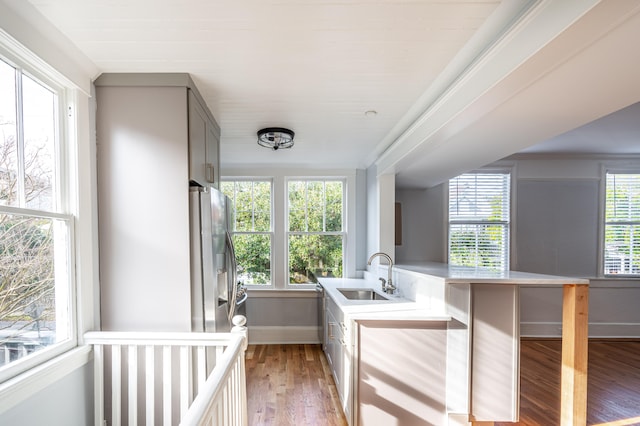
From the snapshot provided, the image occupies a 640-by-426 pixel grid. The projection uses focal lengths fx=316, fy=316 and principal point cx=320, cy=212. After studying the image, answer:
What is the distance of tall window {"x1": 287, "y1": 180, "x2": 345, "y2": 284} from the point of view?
4.22 meters

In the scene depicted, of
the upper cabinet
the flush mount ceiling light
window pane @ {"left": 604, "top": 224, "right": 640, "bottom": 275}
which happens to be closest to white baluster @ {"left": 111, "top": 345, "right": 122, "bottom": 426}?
the upper cabinet

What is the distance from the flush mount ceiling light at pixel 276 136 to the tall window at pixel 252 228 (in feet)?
4.70

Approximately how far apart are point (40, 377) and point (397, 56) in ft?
6.99

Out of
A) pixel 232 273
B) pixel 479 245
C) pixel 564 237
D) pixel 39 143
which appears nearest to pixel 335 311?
pixel 232 273

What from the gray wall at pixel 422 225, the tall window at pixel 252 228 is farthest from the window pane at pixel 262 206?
the gray wall at pixel 422 225

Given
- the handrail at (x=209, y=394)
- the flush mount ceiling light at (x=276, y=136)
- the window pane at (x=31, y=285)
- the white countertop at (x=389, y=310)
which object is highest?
the flush mount ceiling light at (x=276, y=136)

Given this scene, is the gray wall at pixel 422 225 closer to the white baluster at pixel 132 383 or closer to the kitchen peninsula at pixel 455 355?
the kitchen peninsula at pixel 455 355

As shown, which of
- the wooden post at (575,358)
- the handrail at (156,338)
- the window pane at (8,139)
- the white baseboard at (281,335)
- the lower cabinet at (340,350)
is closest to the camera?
the window pane at (8,139)

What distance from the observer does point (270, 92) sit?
1.98 m

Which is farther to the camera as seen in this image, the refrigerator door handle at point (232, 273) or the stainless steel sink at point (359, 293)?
the stainless steel sink at point (359, 293)

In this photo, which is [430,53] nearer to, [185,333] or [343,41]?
[343,41]

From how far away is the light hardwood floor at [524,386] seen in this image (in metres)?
2.44

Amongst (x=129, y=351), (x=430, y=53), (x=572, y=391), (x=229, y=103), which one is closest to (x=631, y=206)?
(x=572, y=391)

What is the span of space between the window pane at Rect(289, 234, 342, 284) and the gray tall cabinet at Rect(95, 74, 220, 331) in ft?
8.24
